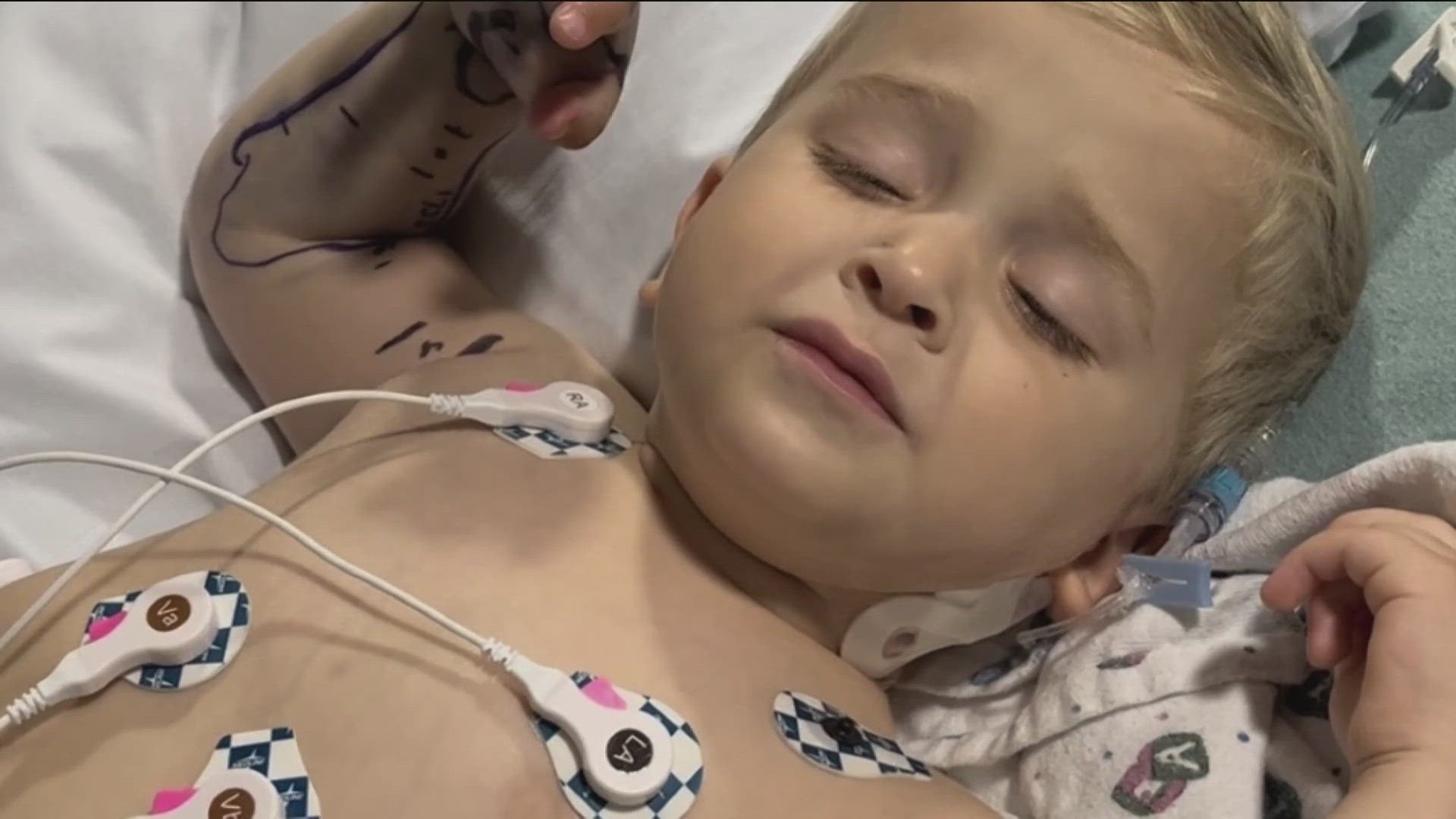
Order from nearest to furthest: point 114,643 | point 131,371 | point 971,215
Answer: point 971,215
point 114,643
point 131,371

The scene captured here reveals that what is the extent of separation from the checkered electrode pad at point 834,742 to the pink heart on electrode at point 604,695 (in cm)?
9

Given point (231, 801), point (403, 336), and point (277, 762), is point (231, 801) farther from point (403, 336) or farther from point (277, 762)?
point (403, 336)

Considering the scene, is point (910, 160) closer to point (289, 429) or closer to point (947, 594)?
point (947, 594)

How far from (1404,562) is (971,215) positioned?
0.30 metres

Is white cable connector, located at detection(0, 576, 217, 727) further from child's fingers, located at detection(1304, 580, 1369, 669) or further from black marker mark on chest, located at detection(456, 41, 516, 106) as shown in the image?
child's fingers, located at detection(1304, 580, 1369, 669)

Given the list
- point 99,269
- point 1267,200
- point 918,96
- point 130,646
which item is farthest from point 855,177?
point 99,269

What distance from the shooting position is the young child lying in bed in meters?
0.57

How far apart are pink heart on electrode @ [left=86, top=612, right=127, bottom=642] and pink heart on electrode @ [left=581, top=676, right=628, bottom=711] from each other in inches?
8.6

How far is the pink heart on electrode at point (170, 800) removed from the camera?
63cm

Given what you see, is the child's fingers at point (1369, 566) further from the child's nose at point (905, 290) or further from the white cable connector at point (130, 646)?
the white cable connector at point (130, 646)

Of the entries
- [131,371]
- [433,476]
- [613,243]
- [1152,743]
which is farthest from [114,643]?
[1152,743]

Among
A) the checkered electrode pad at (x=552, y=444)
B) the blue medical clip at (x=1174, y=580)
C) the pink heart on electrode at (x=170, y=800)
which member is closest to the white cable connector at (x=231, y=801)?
the pink heart on electrode at (x=170, y=800)

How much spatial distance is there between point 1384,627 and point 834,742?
10.5 inches

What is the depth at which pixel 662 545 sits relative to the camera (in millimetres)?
775
